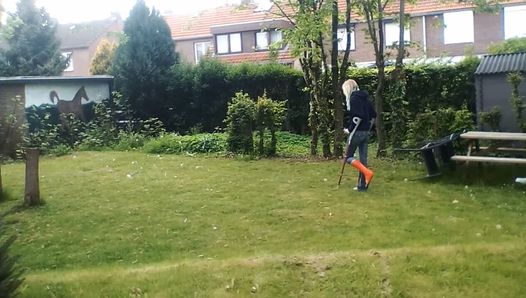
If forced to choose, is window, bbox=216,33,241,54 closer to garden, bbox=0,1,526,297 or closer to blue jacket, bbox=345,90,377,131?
garden, bbox=0,1,526,297

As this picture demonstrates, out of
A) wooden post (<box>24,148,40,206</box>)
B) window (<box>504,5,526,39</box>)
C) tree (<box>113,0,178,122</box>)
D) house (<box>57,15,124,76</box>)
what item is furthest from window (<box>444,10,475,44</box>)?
house (<box>57,15,124,76</box>)

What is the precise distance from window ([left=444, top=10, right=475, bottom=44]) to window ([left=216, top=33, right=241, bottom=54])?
13.0m

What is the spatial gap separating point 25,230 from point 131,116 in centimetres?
1195

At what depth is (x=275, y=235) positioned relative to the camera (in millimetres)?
7207

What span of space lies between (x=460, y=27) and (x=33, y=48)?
23193 millimetres

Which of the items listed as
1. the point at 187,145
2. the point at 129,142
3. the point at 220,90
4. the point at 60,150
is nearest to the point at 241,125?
the point at 187,145

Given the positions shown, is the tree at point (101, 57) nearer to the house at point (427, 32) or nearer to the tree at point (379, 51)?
the house at point (427, 32)

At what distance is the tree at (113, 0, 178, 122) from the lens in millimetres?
20125

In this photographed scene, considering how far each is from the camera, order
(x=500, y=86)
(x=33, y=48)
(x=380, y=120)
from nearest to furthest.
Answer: (x=500, y=86) < (x=380, y=120) < (x=33, y=48)

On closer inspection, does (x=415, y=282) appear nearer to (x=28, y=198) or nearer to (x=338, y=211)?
(x=338, y=211)

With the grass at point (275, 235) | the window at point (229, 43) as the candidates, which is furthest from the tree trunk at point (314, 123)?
the window at point (229, 43)

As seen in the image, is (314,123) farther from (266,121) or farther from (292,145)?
(292,145)

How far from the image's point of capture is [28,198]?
9.18 metres

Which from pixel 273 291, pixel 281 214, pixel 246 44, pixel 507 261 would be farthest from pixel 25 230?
pixel 246 44
